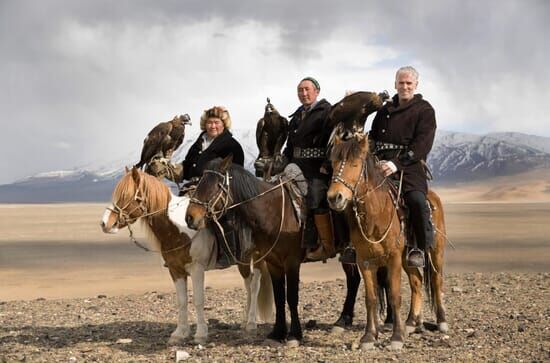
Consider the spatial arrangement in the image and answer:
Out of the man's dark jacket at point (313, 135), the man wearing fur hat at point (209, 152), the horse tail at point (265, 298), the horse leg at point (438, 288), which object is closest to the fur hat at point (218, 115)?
the man wearing fur hat at point (209, 152)

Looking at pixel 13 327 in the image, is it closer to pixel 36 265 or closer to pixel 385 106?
pixel 385 106

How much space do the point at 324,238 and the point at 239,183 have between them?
3.91 ft

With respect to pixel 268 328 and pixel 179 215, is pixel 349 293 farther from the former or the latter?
pixel 179 215

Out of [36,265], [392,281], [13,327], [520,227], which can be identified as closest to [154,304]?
[13,327]

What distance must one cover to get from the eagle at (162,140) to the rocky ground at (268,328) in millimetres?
2345

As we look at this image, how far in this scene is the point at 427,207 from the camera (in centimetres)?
826

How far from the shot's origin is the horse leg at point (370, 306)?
26.0 feet

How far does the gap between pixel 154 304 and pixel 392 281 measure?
17.9 feet

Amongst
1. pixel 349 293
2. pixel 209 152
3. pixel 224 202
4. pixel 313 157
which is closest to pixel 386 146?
pixel 313 157

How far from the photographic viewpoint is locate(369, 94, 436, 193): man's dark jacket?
26.7 feet

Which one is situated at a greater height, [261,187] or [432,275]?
[261,187]

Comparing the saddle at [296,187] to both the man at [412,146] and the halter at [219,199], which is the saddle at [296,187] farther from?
the man at [412,146]

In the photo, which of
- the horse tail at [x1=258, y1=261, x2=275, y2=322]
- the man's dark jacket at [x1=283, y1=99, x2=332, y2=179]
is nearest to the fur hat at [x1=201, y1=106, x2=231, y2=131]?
the man's dark jacket at [x1=283, y1=99, x2=332, y2=179]

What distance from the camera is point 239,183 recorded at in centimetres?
807
